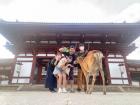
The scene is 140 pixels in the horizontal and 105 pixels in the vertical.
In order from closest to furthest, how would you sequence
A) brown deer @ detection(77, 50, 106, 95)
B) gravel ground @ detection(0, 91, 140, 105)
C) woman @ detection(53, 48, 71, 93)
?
gravel ground @ detection(0, 91, 140, 105) < brown deer @ detection(77, 50, 106, 95) < woman @ detection(53, 48, 71, 93)

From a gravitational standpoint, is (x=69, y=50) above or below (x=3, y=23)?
below

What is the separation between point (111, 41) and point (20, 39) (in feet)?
20.3

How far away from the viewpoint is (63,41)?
59.2 feet

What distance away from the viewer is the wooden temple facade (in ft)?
55.3

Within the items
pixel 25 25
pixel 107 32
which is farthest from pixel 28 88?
pixel 107 32

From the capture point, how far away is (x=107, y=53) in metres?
17.4

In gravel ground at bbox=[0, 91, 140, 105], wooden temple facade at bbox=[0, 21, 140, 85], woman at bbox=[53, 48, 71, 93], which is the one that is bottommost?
gravel ground at bbox=[0, 91, 140, 105]

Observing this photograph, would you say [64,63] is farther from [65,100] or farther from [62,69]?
[65,100]

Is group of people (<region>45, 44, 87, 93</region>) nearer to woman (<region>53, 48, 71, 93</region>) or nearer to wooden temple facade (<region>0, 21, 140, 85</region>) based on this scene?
woman (<region>53, 48, 71, 93</region>)

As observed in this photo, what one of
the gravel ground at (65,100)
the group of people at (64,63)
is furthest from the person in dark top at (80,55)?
the gravel ground at (65,100)

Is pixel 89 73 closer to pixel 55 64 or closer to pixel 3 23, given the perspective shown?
pixel 55 64

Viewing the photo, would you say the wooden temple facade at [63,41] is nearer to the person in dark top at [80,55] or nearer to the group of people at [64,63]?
the person in dark top at [80,55]

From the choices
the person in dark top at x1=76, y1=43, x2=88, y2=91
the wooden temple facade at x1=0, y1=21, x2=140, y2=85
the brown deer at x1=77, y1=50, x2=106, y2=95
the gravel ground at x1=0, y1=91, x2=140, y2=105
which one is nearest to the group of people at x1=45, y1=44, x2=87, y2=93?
the person in dark top at x1=76, y1=43, x2=88, y2=91

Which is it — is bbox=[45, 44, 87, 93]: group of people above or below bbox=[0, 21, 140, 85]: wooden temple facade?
below
